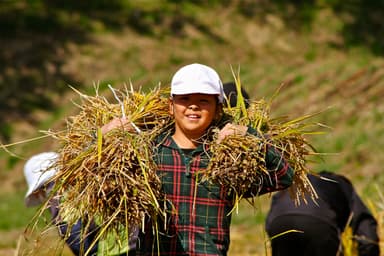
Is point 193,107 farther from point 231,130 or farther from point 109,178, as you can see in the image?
point 109,178

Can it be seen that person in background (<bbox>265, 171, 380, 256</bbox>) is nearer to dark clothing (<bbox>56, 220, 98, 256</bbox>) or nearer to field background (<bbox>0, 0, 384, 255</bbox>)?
dark clothing (<bbox>56, 220, 98, 256</bbox>)

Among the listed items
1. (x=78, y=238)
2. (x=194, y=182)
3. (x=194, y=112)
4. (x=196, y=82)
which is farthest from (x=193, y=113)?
(x=78, y=238)

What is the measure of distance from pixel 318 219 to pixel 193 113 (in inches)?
61.0

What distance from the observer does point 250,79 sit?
2212 cm

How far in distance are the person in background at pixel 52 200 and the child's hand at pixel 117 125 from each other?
31 cm

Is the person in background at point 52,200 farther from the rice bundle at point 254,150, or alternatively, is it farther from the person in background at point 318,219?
the person in background at point 318,219

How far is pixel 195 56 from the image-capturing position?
83.8ft

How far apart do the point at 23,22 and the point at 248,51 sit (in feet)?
21.4

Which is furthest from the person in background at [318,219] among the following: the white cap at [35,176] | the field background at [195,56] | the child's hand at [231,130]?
the field background at [195,56]

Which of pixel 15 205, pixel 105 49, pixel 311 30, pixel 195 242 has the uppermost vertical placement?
pixel 311 30

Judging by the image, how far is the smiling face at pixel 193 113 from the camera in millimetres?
4223

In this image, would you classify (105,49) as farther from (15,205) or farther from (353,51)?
(15,205)

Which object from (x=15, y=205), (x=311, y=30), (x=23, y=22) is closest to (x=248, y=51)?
(x=311, y=30)

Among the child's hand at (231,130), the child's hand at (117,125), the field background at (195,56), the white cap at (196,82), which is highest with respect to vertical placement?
the field background at (195,56)
